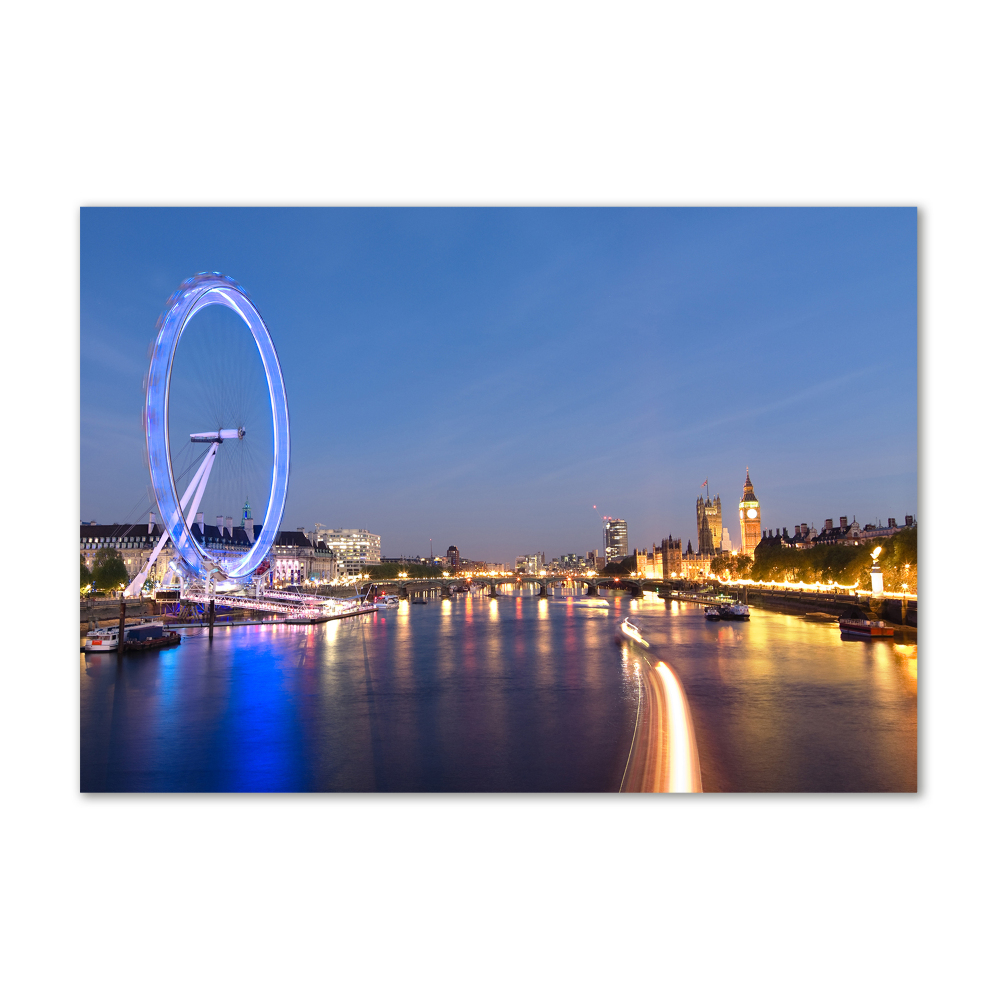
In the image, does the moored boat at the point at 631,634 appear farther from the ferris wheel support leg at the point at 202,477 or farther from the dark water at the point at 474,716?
the ferris wheel support leg at the point at 202,477

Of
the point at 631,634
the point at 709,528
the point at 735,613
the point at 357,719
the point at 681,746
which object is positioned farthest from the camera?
the point at 709,528

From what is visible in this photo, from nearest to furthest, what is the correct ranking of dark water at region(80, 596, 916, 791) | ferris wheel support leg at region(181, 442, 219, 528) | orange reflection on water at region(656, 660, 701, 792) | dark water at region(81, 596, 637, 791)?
orange reflection on water at region(656, 660, 701, 792)
dark water at region(80, 596, 916, 791)
dark water at region(81, 596, 637, 791)
ferris wheel support leg at region(181, 442, 219, 528)

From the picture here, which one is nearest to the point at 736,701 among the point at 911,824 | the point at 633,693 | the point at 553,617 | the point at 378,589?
the point at 633,693

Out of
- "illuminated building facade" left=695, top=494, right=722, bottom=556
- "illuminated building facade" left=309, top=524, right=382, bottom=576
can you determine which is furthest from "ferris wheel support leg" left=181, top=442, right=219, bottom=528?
"illuminated building facade" left=695, top=494, right=722, bottom=556

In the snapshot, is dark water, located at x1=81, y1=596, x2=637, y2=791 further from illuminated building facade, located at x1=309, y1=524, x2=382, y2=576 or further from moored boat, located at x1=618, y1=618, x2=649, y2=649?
illuminated building facade, located at x1=309, y1=524, x2=382, y2=576

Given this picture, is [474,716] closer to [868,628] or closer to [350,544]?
[868,628]

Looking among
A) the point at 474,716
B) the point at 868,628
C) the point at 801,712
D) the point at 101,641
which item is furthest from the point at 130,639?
the point at 868,628
